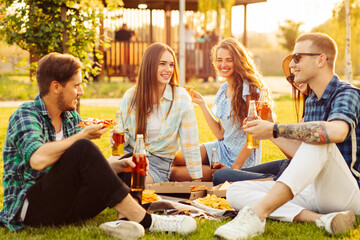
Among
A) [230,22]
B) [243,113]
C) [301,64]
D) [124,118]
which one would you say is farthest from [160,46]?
[230,22]

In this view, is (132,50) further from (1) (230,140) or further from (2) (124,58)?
(1) (230,140)

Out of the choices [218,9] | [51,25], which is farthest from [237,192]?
[218,9]

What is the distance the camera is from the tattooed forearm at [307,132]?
3.63 meters

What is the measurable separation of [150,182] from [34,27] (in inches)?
187

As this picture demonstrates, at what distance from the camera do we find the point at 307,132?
12.1 feet

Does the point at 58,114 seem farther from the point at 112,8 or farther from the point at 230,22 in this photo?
the point at 230,22

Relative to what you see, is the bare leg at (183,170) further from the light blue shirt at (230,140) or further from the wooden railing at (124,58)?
the wooden railing at (124,58)

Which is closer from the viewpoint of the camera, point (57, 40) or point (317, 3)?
point (57, 40)

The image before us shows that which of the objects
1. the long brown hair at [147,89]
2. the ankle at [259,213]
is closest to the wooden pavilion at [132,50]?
the long brown hair at [147,89]

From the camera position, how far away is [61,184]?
353cm

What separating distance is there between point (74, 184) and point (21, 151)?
16.2 inches

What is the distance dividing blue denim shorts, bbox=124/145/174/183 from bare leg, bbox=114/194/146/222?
4.66 ft

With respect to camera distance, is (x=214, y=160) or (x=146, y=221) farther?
(x=214, y=160)

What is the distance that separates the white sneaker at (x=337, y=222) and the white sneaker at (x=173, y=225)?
3.04ft
